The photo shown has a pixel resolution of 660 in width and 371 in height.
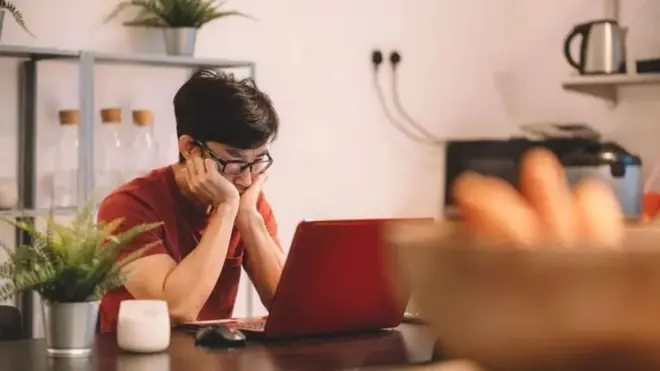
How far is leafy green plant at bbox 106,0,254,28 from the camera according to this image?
3.30 m

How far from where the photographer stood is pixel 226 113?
2328 millimetres

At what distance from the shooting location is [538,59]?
4.21 meters

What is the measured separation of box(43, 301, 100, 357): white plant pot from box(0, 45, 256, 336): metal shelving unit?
1280mm

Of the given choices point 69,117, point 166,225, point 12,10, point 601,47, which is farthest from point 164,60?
point 601,47

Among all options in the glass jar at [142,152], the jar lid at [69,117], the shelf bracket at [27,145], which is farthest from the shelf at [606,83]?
the shelf bracket at [27,145]

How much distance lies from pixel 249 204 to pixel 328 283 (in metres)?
0.67

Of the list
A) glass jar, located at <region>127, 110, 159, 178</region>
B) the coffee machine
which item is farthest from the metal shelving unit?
the coffee machine

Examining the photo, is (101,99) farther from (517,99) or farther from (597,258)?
(597,258)

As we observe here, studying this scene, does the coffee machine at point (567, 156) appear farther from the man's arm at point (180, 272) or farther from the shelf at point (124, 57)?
the man's arm at point (180, 272)

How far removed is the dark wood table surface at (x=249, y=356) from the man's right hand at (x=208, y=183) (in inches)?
20.2

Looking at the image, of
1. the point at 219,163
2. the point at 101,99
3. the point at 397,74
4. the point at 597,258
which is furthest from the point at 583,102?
the point at 597,258

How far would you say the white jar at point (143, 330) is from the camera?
1.68 metres

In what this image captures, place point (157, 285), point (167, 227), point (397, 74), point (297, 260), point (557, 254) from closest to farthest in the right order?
point (557, 254), point (297, 260), point (157, 285), point (167, 227), point (397, 74)

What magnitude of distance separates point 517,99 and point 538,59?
19cm
